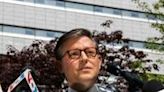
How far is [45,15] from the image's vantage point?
39281 millimetres

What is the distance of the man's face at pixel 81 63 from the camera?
168 centimetres

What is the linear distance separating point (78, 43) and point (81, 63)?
9cm

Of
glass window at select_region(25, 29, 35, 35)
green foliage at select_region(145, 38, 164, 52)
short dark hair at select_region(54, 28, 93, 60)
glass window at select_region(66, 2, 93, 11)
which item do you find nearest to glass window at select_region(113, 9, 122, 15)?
glass window at select_region(66, 2, 93, 11)

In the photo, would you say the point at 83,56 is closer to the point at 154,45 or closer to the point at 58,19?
the point at 154,45

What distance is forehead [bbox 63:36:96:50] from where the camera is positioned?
1751 millimetres

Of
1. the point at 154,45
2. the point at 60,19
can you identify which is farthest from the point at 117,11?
the point at 154,45

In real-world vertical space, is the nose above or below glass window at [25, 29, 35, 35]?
above

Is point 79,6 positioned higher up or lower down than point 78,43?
lower down

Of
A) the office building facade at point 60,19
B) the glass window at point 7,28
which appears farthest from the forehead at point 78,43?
the glass window at point 7,28

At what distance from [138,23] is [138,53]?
79.8 ft

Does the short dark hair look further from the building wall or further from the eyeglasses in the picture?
the building wall


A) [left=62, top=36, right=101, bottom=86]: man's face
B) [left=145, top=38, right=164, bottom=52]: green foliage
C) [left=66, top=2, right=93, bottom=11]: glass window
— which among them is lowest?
[left=66, top=2, right=93, bottom=11]: glass window

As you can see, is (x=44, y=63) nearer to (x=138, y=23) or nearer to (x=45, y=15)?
(x=45, y=15)

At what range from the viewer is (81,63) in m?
1.70
